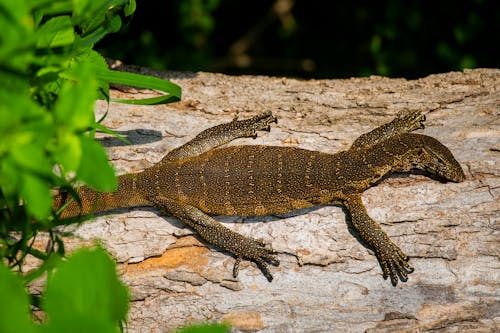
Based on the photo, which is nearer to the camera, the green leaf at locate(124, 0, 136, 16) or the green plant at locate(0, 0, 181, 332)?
the green plant at locate(0, 0, 181, 332)

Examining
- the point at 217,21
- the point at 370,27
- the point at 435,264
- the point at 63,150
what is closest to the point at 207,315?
the point at 435,264

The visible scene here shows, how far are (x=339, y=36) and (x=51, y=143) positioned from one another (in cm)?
629

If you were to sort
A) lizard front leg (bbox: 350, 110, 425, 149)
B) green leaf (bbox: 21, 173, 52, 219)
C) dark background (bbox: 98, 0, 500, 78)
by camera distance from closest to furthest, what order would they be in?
1. green leaf (bbox: 21, 173, 52, 219)
2. lizard front leg (bbox: 350, 110, 425, 149)
3. dark background (bbox: 98, 0, 500, 78)

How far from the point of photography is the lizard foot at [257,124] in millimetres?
5234

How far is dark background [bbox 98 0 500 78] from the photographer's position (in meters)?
6.66

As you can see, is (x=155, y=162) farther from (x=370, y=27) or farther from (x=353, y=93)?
(x=370, y=27)

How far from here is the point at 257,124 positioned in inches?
206

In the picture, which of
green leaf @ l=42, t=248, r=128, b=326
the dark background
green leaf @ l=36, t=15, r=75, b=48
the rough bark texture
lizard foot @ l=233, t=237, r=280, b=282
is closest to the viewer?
green leaf @ l=42, t=248, r=128, b=326

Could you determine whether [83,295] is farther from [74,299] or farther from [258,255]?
[258,255]

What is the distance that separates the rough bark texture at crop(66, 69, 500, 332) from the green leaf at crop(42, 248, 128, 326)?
9.17ft

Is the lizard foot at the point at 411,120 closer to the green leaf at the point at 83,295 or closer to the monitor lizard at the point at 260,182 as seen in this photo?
Result: the monitor lizard at the point at 260,182

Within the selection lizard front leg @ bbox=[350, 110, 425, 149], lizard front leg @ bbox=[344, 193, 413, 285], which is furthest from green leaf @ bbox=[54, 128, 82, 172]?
lizard front leg @ bbox=[350, 110, 425, 149]

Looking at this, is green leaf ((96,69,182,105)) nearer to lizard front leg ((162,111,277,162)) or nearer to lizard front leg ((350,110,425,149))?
lizard front leg ((162,111,277,162))

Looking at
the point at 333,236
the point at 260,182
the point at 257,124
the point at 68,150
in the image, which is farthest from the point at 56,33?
the point at 333,236
